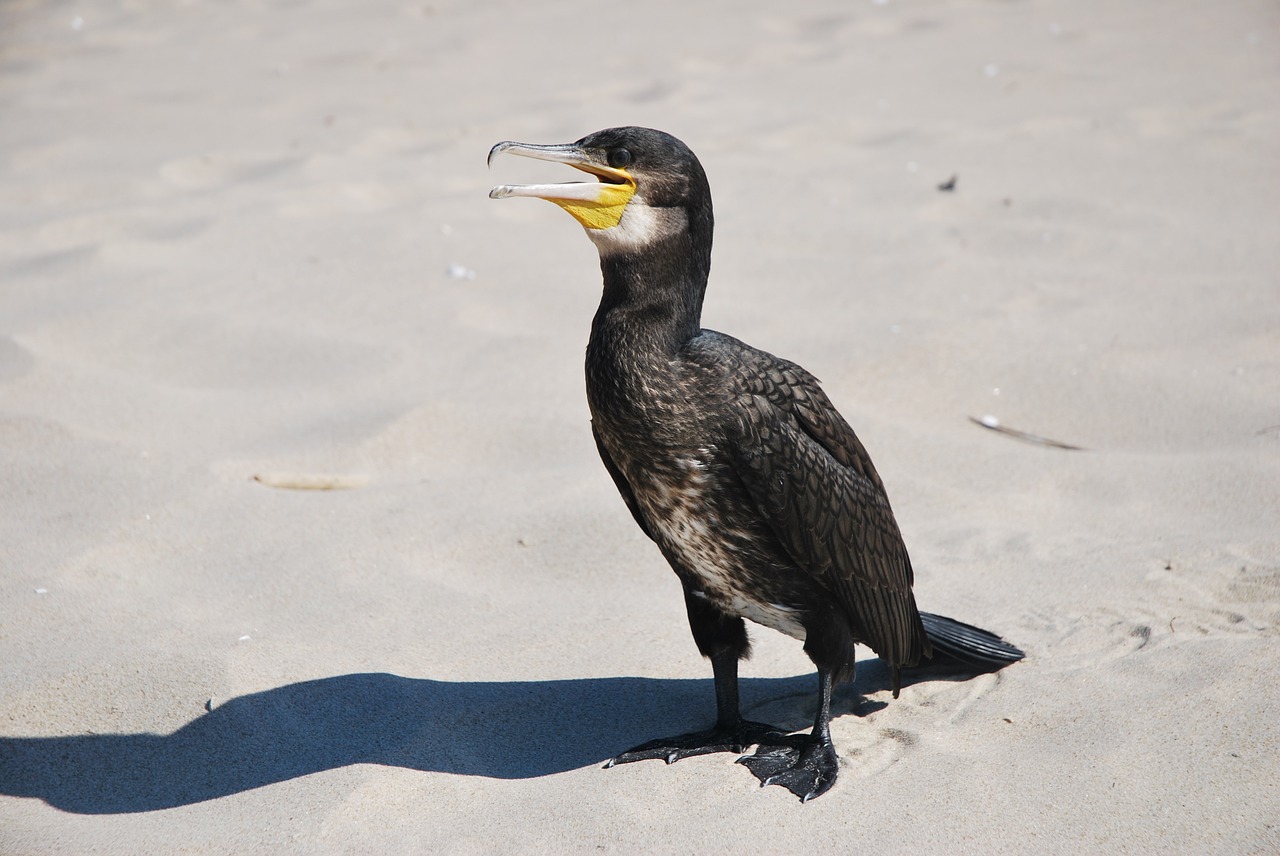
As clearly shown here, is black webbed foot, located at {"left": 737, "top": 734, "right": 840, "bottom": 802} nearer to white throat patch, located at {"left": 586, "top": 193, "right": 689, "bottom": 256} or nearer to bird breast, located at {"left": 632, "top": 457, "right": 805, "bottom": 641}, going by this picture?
bird breast, located at {"left": 632, "top": 457, "right": 805, "bottom": 641}

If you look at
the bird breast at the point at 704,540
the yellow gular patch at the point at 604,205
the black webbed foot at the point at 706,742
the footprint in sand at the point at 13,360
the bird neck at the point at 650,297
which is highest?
the yellow gular patch at the point at 604,205

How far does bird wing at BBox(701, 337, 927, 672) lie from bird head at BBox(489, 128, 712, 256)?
0.42 m

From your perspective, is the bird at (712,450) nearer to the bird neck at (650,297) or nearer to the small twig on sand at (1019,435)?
the bird neck at (650,297)

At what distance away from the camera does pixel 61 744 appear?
10.6ft

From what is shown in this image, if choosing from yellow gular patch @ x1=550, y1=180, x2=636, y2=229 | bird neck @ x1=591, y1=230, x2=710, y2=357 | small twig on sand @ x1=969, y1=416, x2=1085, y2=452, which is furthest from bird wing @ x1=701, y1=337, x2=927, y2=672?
small twig on sand @ x1=969, y1=416, x2=1085, y2=452

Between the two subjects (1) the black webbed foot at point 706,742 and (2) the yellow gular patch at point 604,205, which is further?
(1) the black webbed foot at point 706,742

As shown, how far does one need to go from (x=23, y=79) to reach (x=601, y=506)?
750 centimetres

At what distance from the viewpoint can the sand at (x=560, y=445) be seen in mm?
3062

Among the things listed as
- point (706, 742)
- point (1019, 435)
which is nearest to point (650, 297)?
point (706, 742)

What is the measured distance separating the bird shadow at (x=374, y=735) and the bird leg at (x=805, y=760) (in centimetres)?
23

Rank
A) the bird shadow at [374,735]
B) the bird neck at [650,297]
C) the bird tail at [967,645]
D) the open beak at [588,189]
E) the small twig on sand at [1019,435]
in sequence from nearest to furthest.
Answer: the open beak at [588,189] < the bird neck at [650,297] < the bird shadow at [374,735] < the bird tail at [967,645] < the small twig on sand at [1019,435]

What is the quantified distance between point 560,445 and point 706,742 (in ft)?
6.47

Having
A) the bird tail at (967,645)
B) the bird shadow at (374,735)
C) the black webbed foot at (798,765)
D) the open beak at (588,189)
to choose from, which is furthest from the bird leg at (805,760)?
the open beak at (588,189)

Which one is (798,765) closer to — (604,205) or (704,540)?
(704,540)
